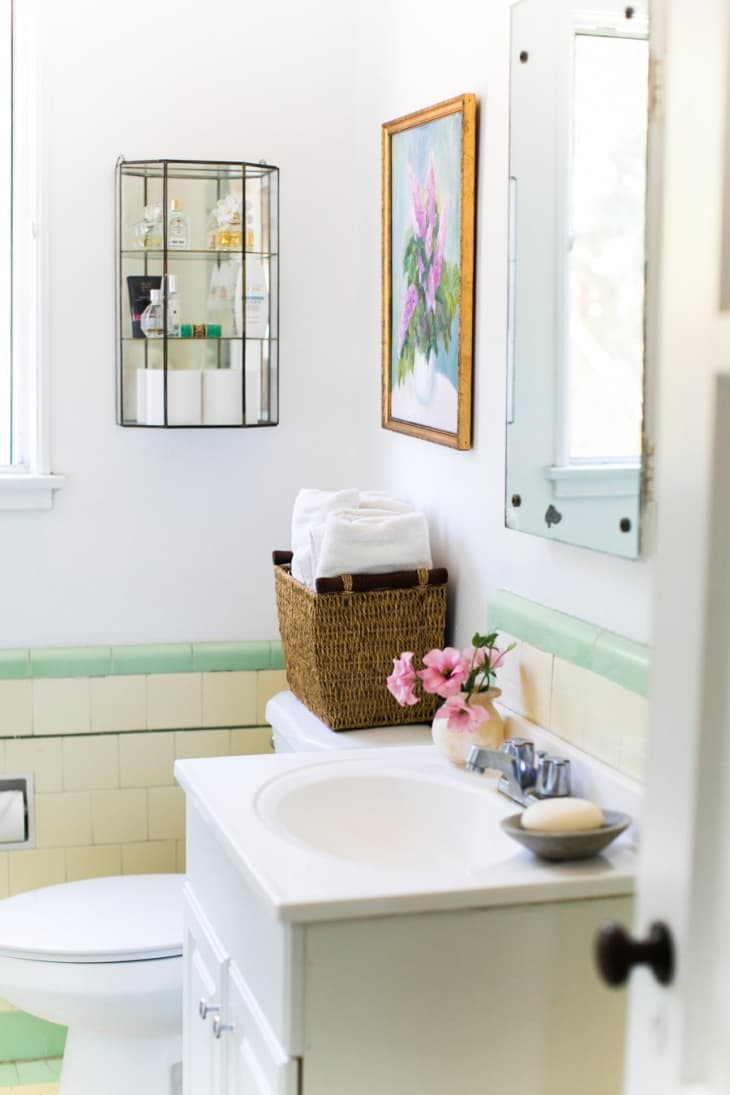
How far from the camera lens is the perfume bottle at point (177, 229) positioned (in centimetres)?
280

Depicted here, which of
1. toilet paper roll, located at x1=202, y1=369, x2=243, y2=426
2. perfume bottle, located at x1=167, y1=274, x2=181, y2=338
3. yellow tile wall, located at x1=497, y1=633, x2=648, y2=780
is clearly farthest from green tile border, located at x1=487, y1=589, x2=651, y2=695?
perfume bottle, located at x1=167, y1=274, x2=181, y2=338

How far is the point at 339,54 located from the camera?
2.97 m

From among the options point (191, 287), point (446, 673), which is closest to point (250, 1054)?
point (446, 673)

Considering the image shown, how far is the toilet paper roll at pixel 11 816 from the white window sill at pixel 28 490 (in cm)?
59

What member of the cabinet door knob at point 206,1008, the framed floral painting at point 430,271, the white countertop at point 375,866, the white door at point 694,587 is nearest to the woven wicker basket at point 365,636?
the framed floral painting at point 430,271

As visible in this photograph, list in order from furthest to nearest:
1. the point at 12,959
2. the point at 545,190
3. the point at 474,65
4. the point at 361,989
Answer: the point at 12,959 → the point at 474,65 → the point at 545,190 → the point at 361,989

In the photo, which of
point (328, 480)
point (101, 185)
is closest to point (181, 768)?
point (328, 480)

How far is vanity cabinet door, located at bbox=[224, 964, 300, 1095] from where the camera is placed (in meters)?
1.57

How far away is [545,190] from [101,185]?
1.20 metres

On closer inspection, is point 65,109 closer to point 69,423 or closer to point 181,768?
point 69,423

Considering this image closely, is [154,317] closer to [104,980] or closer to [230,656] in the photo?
[230,656]

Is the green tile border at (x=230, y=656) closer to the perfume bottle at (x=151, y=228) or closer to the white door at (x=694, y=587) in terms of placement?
the perfume bottle at (x=151, y=228)

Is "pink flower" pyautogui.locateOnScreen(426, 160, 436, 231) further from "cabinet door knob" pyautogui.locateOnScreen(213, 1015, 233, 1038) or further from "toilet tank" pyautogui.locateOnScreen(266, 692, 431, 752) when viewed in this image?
"cabinet door knob" pyautogui.locateOnScreen(213, 1015, 233, 1038)

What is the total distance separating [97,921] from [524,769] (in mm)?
1036
